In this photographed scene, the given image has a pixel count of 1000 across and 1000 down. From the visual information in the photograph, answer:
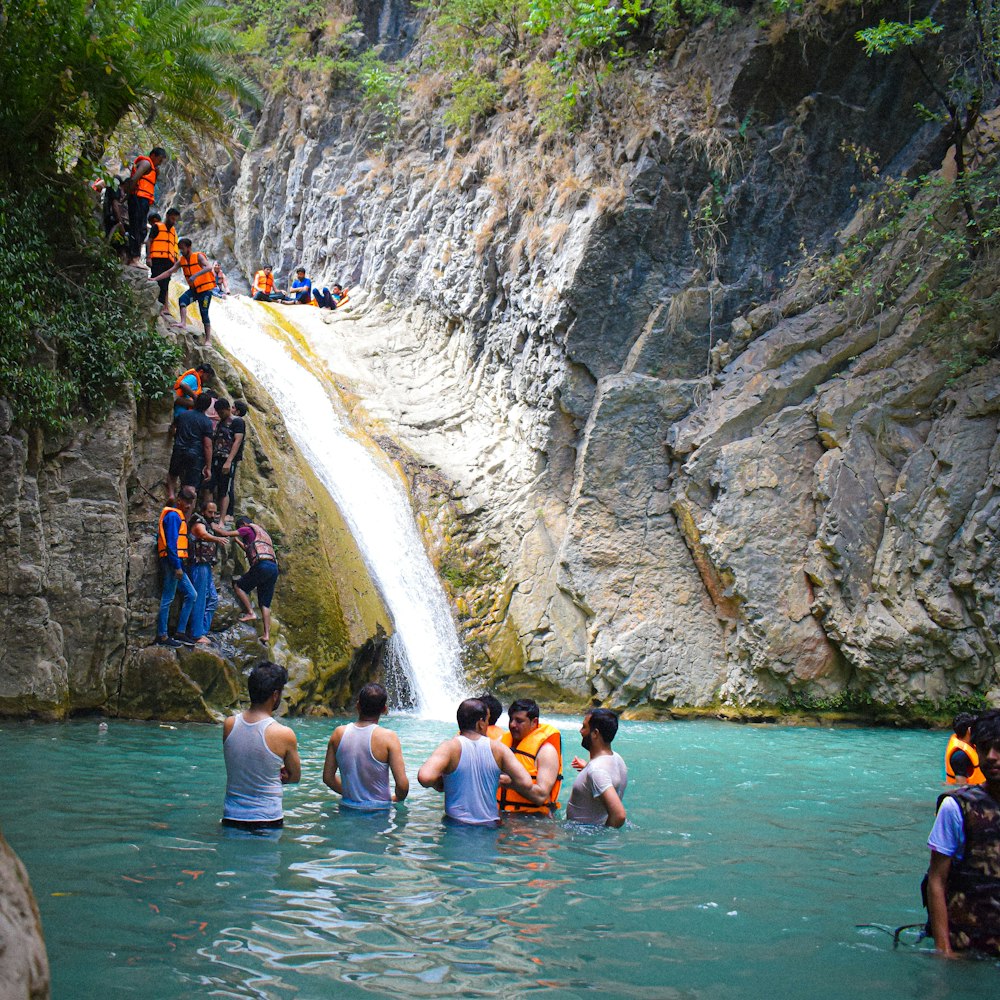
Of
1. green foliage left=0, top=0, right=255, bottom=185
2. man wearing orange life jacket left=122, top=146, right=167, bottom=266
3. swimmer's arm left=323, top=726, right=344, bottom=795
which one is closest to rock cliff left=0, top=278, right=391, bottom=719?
man wearing orange life jacket left=122, top=146, right=167, bottom=266

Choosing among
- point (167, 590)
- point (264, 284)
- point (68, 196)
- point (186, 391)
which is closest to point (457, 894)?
point (167, 590)

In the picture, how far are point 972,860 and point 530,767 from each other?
345 centimetres

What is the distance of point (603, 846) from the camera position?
20.8ft

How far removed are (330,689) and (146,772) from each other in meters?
5.39

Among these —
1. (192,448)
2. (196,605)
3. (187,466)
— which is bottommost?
(196,605)

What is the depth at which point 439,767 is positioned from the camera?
645 cm

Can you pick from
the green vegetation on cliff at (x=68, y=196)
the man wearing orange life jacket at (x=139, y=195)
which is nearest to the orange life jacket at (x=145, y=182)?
the man wearing orange life jacket at (x=139, y=195)

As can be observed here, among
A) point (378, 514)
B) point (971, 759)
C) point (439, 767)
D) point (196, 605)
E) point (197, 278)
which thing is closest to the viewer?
point (439, 767)

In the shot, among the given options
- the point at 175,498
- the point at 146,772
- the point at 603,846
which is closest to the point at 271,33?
the point at 175,498

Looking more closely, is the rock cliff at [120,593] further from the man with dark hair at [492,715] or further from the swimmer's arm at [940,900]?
the swimmer's arm at [940,900]

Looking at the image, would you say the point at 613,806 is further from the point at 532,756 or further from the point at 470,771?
the point at 470,771

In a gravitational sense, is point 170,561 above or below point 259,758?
above

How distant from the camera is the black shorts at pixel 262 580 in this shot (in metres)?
12.7

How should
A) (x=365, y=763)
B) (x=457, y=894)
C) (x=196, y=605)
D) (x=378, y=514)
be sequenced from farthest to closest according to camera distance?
(x=378, y=514), (x=196, y=605), (x=365, y=763), (x=457, y=894)
